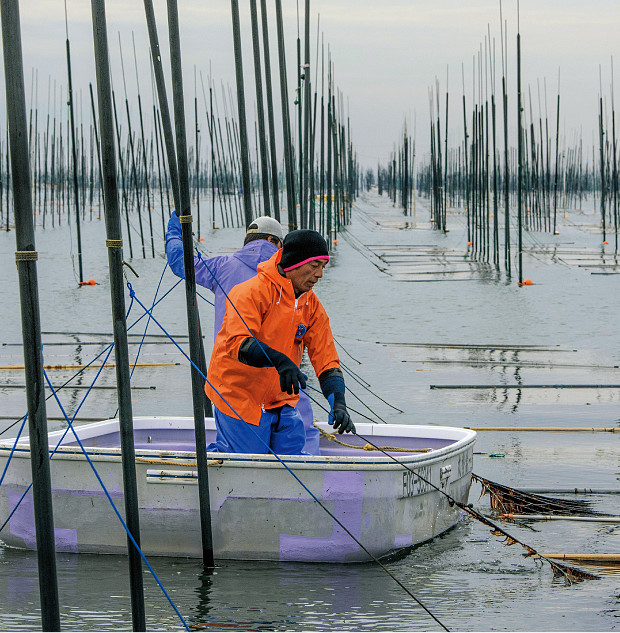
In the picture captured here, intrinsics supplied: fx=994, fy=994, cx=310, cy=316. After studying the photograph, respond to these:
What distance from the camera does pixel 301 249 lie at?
435 centimetres

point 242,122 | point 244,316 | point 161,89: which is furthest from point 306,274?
point 242,122

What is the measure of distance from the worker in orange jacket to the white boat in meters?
0.21

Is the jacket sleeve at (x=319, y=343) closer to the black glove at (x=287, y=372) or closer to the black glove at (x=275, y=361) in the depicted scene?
the black glove at (x=275, y=361)

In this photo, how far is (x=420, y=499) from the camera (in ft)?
15.2

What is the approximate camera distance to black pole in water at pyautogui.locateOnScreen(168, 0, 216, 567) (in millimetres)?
4188

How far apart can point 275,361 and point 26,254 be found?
4.91 feet

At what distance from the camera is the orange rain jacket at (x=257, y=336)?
4.36m

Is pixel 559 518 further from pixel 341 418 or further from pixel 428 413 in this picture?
pixel 428 413

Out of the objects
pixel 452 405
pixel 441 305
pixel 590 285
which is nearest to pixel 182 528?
pixel 452 405

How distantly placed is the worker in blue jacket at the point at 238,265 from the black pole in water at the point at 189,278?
47cm

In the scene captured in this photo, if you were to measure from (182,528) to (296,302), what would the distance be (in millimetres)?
1164

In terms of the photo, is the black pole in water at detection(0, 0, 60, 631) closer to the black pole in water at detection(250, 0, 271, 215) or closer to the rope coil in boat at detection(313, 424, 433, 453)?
the rope coil in boat at detection(313, 424, 433, 453)

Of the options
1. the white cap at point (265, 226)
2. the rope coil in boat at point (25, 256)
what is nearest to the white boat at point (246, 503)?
the white cap at point (265, 226)

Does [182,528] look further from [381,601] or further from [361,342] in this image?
[361,342]
